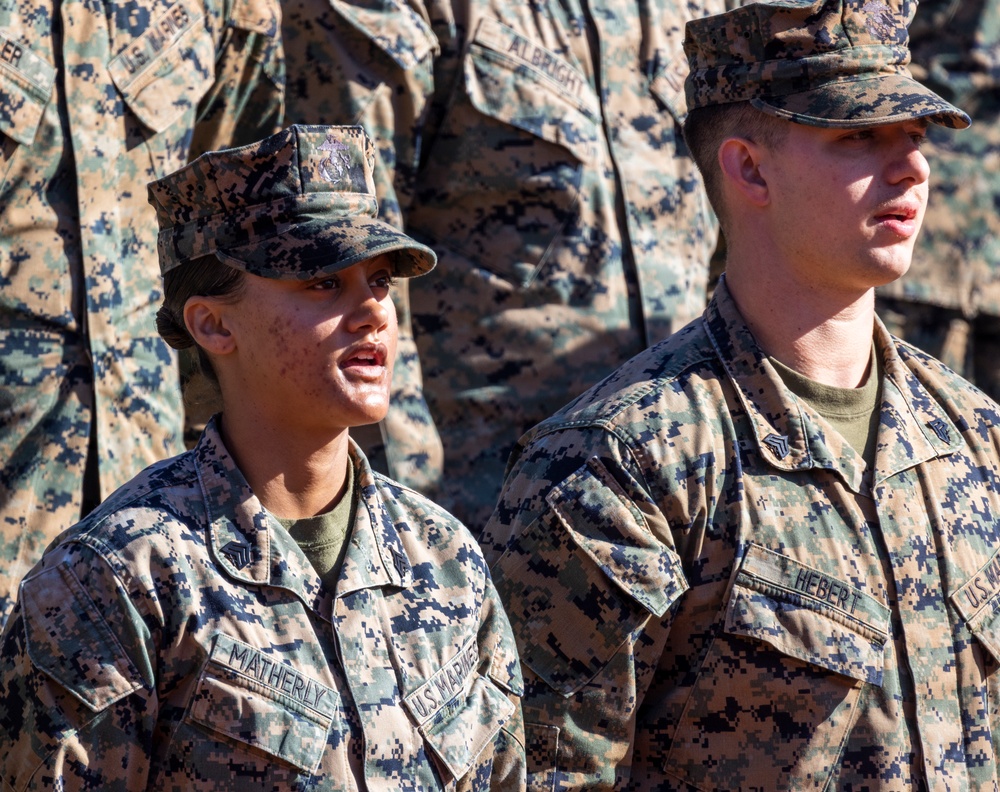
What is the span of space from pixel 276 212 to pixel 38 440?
1.31 meters

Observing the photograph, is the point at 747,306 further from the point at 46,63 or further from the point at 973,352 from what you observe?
the point at 973,352

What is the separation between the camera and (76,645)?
2650 millimetres

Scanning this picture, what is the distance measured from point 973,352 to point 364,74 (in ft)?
11.7

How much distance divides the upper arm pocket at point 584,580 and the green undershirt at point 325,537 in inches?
22.6

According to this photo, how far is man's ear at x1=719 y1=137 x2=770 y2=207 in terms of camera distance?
12.2 feet

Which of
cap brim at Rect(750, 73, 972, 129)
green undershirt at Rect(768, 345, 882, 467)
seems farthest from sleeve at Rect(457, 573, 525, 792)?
cap brim at Rect(750, 73, 972, 129)

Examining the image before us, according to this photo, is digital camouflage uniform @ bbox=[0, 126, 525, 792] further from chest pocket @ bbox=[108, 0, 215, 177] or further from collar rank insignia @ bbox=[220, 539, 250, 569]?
chest pocket @ bbox=[108, 0, 215, 177]

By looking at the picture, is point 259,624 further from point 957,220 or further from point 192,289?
point 957,220

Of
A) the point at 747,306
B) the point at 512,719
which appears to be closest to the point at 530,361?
the point at 747,306

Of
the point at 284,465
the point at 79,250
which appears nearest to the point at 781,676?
the point at 284,465

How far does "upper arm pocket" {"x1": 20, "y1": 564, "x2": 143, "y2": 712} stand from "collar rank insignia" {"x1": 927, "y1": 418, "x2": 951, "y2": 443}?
6.13 feet

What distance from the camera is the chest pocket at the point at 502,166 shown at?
16.1 feet

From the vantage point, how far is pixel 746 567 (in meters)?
3.39

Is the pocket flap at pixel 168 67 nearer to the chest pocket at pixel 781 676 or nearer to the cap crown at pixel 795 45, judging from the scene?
the cap crown at pixel 795 45
